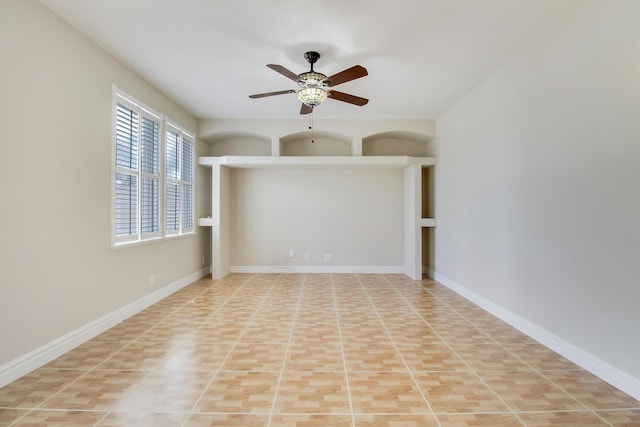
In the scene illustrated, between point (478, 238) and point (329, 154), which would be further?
point (329, 154)

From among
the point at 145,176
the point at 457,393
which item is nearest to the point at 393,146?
the point at 145,176

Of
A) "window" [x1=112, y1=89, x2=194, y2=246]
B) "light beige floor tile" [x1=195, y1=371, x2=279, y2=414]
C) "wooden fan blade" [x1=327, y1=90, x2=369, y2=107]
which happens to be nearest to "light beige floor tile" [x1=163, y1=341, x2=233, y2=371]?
"light beige floor tile" [x1=195, y1=371, x2=279, y2=414]

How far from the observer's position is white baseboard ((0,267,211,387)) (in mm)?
2197

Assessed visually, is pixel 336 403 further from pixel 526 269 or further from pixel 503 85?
pixel 503 85

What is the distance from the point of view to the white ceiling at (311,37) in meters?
2.50

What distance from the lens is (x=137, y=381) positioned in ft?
7.25

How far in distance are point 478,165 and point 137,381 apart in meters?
4.21

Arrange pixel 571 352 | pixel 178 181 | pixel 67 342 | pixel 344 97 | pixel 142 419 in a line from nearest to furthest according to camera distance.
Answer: pixel 142 419 < pixel 571 352 < pixel 67 342 < pixel 344 97 < pixel 178 181

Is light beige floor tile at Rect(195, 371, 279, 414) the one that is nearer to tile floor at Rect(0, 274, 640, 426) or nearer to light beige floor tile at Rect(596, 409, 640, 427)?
tile floor at Rect(0, 274, 640, 426)

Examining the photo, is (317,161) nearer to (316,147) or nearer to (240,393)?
(316,147)

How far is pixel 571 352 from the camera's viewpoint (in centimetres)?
252

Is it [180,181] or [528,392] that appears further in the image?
[180,181]

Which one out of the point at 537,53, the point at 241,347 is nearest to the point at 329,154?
the point at 537,53

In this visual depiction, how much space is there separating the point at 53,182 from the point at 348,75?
2.71 metres
